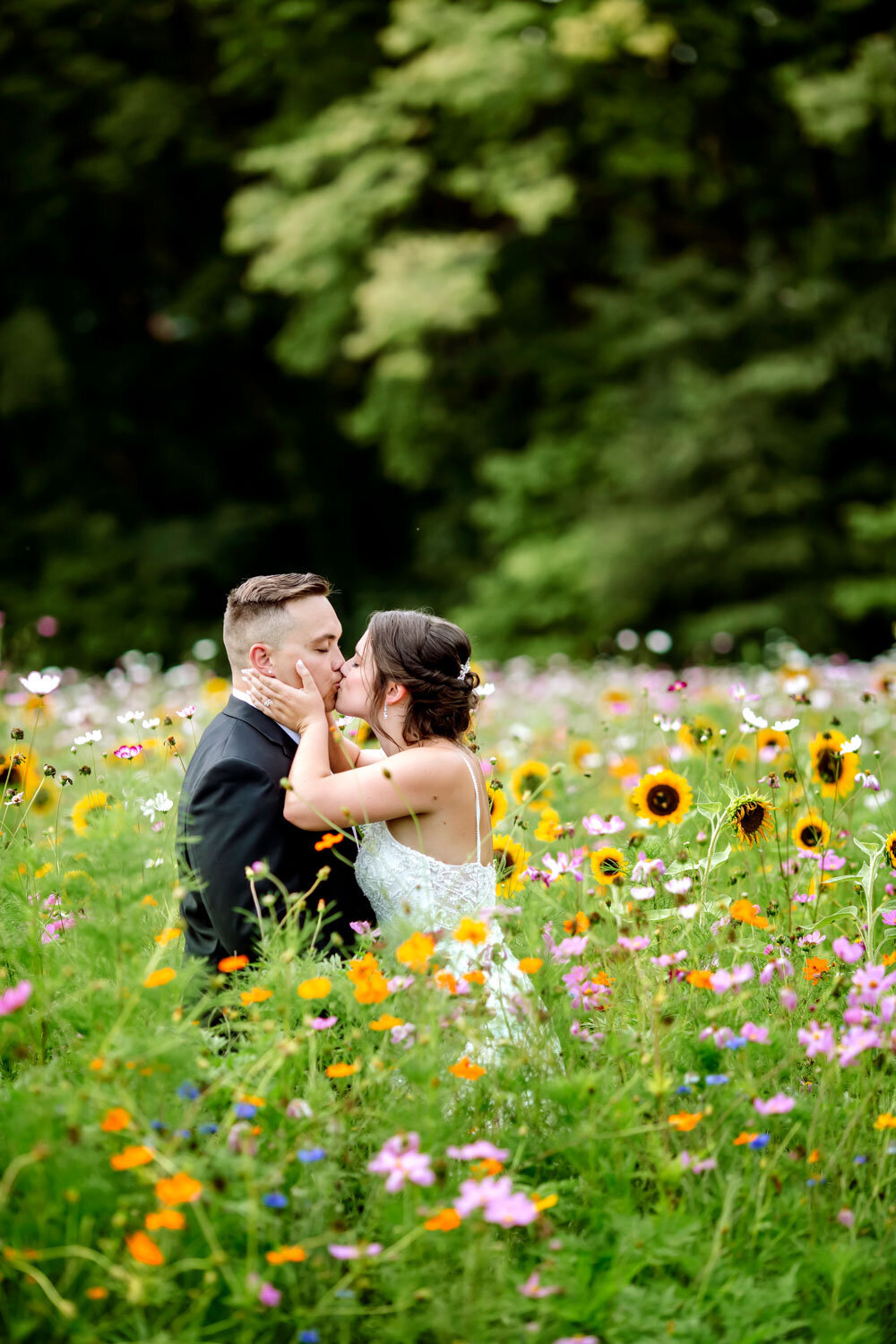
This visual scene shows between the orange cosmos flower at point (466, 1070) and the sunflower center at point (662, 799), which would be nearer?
the orange cosmos flower at point (466, 1070)

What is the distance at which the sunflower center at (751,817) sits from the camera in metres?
2.95

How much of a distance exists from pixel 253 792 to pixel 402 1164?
4.03ft

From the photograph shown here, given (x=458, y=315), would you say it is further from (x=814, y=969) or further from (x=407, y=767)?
(x=814, y=969)

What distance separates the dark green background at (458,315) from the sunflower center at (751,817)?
348 inches

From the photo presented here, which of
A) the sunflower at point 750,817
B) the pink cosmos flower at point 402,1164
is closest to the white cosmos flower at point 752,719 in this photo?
the sunflower at point 750,817

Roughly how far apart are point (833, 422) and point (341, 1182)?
37.3 feet

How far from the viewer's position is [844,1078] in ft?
Answer: 8.20

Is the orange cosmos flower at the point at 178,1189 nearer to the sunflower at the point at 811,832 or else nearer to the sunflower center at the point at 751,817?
the sunflower center at the point at 751,817

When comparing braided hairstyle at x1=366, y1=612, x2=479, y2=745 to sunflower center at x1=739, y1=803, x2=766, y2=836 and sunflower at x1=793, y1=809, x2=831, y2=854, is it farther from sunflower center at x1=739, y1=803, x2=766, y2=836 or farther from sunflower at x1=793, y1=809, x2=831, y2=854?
sunflower at x1=793, y1=809, x2=831, y2=854

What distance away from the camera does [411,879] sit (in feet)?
9.66

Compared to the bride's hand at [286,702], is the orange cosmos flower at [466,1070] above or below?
below

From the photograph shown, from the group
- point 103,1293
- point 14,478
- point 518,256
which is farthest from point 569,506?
point 103,1293

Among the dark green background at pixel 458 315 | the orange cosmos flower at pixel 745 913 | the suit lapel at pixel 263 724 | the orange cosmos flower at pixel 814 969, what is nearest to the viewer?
the orange cosmos flower at pixel 745 913

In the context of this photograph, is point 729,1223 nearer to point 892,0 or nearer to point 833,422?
point 833,422
